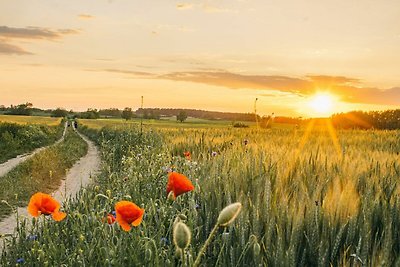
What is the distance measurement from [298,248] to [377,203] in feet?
2.09

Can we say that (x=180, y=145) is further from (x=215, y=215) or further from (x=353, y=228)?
(x=353, y=228)

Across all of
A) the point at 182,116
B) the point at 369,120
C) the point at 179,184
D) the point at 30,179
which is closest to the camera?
the point at 179,184

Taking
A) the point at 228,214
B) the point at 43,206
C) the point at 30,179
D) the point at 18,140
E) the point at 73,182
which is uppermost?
the point at 228,214

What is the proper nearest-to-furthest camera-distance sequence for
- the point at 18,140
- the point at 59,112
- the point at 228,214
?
the point at 228,214
the point at 18,140
the point at 59,112

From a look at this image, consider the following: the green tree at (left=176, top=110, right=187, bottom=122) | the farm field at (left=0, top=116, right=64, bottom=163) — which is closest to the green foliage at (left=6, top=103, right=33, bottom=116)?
the green tree at (left=176, top=110, right=187, bottom=122)

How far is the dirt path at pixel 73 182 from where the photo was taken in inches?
322

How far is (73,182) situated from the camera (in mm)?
→ 13688

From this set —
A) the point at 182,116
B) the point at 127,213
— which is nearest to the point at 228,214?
the point at 127,213

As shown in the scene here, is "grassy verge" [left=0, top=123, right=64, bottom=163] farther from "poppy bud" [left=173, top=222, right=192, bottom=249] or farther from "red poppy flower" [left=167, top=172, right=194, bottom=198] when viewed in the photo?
"poppy bud" [left=173, top=222, right=192, bottom=249]

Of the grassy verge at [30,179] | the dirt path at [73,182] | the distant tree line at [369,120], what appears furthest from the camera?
the distant tree line at [369,120]

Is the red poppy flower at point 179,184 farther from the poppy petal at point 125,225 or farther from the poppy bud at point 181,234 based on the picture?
the poppy bud at point 181,234

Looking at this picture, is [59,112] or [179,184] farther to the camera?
[59,112]

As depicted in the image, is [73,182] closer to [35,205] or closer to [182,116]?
[35,205]

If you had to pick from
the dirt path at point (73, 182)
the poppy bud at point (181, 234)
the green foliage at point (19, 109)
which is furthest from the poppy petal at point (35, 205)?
the green foliage at point (19, 109)
